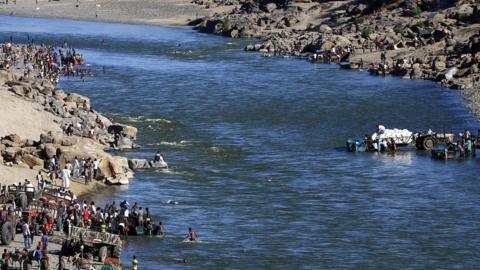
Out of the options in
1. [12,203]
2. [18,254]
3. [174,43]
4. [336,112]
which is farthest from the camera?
[174,43]

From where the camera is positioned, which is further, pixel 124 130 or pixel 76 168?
pixel 124 130

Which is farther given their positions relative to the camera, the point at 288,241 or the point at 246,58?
the point at 246,58

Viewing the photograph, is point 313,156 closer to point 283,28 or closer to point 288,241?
point 288,241

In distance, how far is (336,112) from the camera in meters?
99.5

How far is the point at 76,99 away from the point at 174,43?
63.9m

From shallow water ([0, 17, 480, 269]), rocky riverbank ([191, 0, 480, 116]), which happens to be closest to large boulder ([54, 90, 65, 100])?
shallow water ([0, 17, 480, 269])

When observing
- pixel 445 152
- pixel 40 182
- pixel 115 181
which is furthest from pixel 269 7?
pixel 40 182

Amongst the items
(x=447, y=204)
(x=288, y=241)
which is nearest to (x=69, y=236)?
(x=288, y=241)

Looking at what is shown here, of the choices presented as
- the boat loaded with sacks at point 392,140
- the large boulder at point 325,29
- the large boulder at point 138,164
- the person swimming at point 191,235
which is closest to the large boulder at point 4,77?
the large boulder at point 138,164

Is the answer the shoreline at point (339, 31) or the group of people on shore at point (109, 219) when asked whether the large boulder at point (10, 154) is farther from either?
the shoreline at point (339, 31)

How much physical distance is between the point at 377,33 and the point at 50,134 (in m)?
74.6

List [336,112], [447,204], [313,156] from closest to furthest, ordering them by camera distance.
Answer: [447,204], [313,156], [336,112]

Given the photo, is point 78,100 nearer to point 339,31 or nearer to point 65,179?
point 65,179

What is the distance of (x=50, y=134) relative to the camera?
7588 centimetres
